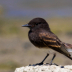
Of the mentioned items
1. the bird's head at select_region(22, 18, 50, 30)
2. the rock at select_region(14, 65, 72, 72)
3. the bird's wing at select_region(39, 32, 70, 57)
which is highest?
the bird's head at select_region(22, 18, 50, 30)

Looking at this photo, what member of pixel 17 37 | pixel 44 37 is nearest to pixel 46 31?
Answer: pixel 44 37

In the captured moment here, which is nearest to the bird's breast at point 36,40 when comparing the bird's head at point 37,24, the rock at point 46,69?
the bird's head at point 37,24

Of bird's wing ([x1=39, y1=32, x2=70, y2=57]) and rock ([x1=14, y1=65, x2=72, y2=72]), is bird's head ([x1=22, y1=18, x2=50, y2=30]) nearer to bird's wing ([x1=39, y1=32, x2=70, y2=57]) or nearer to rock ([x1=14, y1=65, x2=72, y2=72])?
bird's wing ([x1=39, y1=32, x2=70, y2=57])

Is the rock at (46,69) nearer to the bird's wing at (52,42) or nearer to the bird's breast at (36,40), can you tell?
the bird's wing at (52,42)

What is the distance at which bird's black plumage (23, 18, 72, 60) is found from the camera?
18.3ft

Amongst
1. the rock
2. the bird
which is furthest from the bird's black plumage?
the rock

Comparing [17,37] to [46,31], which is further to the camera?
[17,37]

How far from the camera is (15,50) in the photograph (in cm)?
1469

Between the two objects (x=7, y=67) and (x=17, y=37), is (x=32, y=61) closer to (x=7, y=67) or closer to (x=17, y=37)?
(x=7, y=67)

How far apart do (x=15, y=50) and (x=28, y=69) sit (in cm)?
928

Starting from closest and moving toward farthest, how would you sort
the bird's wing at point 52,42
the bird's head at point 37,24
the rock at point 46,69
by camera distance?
the rock at point 46,69
the bird's wing at point 52,42
the bird's head at point 37,24

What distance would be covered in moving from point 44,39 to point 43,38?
0.04m

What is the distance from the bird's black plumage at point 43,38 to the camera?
18.3 feet

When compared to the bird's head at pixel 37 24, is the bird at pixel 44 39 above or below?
below
